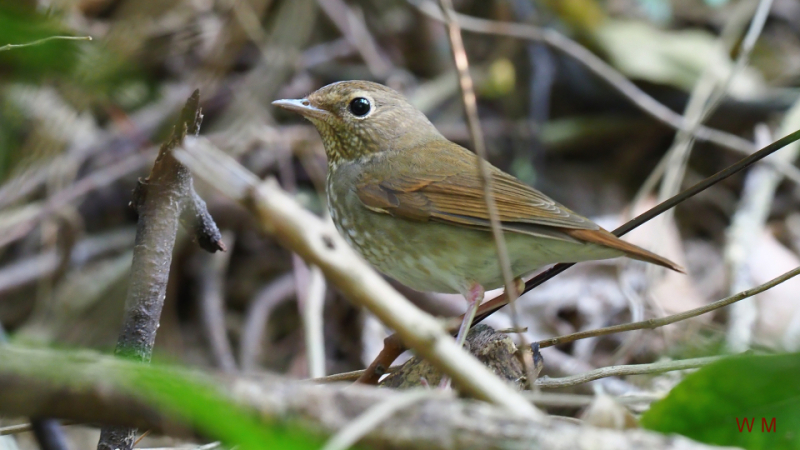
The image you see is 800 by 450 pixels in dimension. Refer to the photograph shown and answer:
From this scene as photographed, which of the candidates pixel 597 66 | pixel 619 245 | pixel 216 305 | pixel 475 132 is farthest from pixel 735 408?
pixel 597 66

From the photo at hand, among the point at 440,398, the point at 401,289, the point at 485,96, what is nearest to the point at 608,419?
the point at 440,398

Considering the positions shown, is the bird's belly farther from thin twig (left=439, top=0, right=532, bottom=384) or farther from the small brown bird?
thin twig (left=439, top=0, right=532, bottom=384)

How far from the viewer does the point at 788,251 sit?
4719 millimetres

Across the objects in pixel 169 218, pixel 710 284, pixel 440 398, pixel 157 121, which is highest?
pixel 157 121

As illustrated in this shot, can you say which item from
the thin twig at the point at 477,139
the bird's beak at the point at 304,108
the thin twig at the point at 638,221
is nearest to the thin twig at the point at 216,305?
the bird's beak at the point at 304,108

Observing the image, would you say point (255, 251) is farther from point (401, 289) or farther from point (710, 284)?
point (710, 284)

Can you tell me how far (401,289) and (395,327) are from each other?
2.90 meters

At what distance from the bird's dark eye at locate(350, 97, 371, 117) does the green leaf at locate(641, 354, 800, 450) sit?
2.06 meters

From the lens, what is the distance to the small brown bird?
2.75 m

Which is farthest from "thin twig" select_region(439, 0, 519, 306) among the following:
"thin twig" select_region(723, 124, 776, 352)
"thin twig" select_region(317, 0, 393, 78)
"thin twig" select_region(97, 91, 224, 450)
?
"thin twig" select_region(317, 0, 393, 78)

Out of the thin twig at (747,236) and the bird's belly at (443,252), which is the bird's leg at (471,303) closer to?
the bird's belly at (443,252)

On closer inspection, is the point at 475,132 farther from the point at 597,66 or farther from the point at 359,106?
the point at 597,66

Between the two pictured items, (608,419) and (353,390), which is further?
(608,419)

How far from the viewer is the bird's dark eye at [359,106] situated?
336 cm
